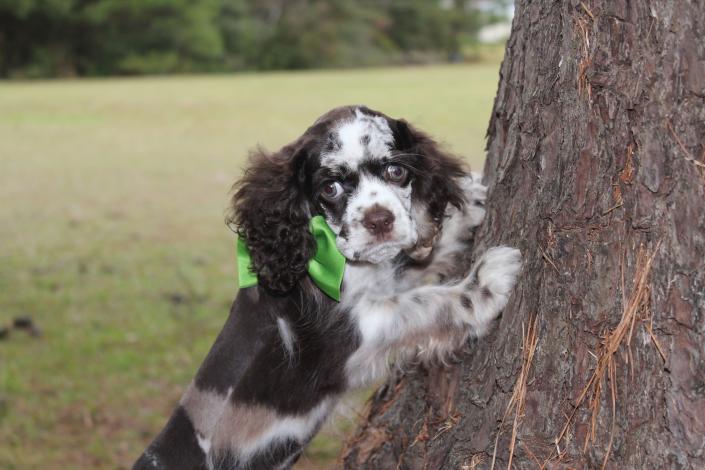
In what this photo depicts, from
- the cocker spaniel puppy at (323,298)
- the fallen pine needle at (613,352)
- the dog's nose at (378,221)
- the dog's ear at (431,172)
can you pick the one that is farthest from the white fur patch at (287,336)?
the fallen pine needle at (613,352)

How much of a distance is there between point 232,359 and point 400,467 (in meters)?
0.84

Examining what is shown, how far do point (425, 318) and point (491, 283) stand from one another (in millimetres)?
318

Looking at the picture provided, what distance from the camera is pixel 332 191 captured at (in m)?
3.29

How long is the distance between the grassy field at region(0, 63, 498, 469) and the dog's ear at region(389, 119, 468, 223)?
242mm

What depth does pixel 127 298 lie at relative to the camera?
7.23 metres

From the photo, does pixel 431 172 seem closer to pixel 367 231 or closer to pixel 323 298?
pixel 367 231

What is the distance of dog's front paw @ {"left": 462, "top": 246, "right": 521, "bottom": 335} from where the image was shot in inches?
117

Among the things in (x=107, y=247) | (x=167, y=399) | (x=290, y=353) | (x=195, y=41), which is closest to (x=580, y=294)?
(x=290, y=353)

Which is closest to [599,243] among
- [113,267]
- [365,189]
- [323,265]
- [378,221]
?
[378,221]

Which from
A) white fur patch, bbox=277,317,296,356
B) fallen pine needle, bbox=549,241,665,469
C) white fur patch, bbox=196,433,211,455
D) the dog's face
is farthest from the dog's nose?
white fur patch, bbox=196,433,211,455

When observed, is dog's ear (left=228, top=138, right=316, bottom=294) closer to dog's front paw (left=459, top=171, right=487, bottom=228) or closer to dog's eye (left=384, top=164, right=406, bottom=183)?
dog's eye (left=384, top=164, right=406, bottom=183)

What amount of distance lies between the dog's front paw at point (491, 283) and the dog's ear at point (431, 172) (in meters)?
0.40

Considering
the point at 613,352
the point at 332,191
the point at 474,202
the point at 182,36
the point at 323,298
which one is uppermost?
the point at 332,191

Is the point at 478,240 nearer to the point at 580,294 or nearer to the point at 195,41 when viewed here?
the point at 580,294
